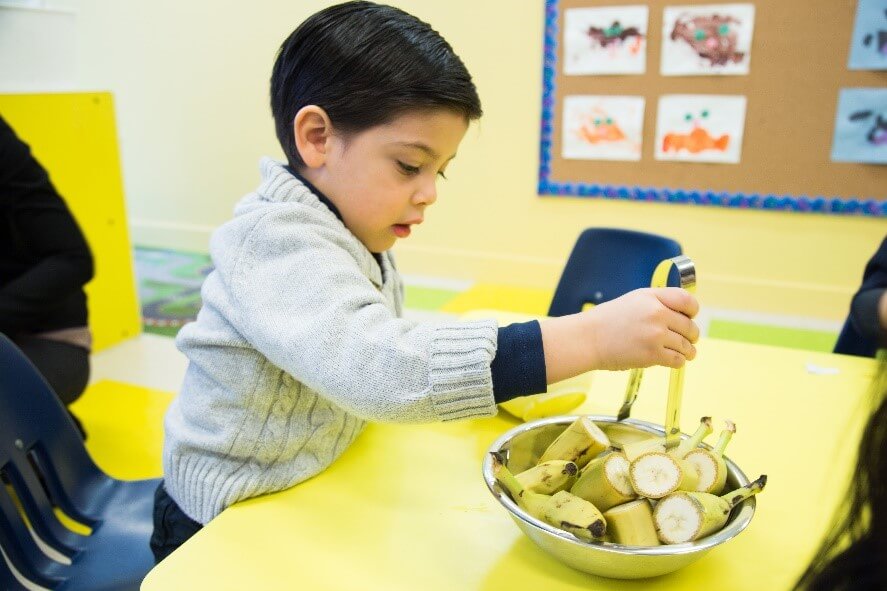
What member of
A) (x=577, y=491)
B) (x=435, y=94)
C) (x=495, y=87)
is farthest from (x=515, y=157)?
(x=577, y=491)

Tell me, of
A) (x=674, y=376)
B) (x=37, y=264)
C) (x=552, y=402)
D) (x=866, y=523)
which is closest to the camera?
(x=866, y=523)

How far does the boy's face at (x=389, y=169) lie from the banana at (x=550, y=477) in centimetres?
31

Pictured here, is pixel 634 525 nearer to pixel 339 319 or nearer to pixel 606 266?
pixel 339 319

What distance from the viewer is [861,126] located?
236cm

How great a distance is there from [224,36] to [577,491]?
312 centimetres

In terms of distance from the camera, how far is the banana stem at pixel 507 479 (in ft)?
1.83

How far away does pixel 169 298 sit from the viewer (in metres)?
2.84

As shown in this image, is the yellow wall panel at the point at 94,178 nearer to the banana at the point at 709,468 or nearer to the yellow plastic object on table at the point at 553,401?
the yellow plastic object on table at the point at 553,401

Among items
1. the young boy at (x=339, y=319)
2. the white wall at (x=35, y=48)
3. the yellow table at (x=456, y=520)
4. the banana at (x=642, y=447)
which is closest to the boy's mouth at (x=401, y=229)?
the young boy at (x=339, y=319)

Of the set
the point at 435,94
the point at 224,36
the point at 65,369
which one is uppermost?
the point at 224,36

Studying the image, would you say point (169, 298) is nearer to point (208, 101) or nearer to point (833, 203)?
point (208, 101)

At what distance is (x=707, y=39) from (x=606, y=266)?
1571 millimetres

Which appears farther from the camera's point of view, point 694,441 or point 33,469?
point 33,469

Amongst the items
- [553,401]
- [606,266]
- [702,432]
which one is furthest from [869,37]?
[702,432]
